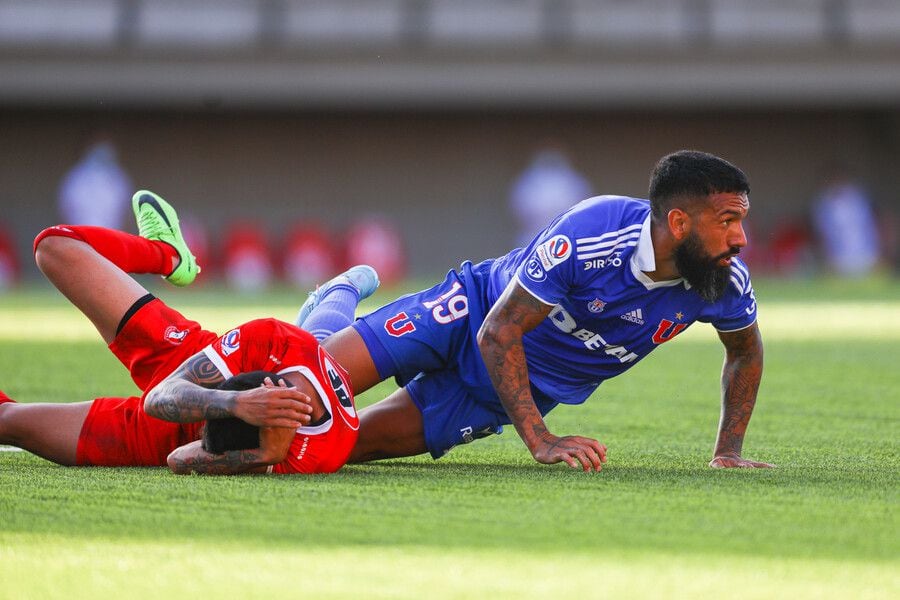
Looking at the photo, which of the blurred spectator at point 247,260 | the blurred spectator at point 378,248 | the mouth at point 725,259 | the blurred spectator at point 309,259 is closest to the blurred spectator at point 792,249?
the blurred spectator at point 378,248

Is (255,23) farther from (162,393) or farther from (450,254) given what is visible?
(162,393)

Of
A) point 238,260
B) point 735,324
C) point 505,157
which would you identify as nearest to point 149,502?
point 735,324

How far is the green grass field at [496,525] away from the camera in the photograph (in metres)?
3.58

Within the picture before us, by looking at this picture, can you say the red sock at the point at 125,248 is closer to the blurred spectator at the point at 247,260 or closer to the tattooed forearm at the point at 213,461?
the tattooed forearm at the point at 213,461

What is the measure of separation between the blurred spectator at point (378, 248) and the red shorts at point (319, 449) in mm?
19551

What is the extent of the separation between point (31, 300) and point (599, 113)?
13609 mm

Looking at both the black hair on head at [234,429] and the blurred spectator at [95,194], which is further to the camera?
the blurred spectator at [95,194]

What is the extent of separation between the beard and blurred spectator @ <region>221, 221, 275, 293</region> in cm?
1996

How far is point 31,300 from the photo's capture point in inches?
798

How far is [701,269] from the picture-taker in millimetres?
5422

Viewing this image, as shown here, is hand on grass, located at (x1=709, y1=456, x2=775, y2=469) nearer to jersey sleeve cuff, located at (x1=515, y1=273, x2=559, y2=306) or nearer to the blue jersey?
the blue jersey

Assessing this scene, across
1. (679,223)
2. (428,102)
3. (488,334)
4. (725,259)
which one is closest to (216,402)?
(488,334)

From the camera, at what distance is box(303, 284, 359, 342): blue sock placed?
6477mm

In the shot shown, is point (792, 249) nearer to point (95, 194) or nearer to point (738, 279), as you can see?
point (95, 194)
